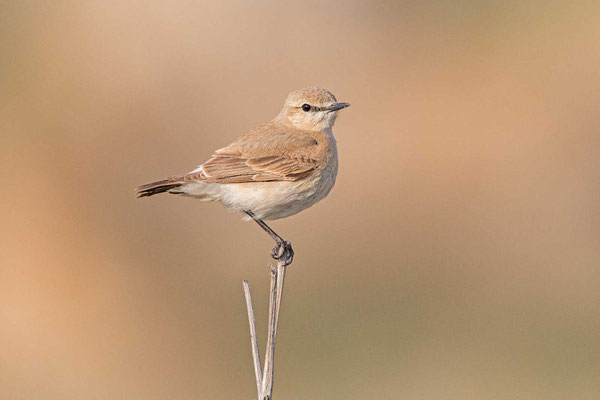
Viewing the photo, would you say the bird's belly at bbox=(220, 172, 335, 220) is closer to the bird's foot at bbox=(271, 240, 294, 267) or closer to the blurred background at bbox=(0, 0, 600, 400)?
the bird's foot at bbox=(271, 240, 294, 267)

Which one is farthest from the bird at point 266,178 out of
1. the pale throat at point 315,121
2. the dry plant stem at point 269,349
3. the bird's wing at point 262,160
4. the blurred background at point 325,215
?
the blurred background at point 325,215

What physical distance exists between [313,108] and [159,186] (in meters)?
1.62

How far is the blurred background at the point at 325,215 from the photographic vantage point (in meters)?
9.66

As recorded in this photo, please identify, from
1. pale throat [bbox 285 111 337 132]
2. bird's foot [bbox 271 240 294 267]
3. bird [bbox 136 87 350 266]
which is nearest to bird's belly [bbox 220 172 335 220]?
bird [bbox 136 87 350 266]

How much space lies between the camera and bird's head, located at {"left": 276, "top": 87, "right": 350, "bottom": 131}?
6.35m

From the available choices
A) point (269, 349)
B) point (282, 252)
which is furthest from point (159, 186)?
point (269, 349)

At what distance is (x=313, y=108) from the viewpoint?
6359 mm

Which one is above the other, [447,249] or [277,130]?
[277,130]

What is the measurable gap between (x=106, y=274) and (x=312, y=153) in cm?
487

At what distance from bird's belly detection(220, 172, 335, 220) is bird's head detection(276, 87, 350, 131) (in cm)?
84

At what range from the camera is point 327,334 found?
32.8ft

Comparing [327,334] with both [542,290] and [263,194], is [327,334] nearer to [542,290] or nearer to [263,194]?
[542,290]

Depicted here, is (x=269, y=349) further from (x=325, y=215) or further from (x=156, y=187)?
(x=325, y=215)

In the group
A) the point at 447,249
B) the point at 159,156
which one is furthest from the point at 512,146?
the point at 159,156
